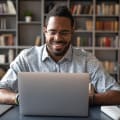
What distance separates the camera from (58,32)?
1.74m

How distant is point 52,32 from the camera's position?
69.1 inches

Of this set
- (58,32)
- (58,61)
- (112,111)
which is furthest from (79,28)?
(112,111)

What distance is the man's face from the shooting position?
172 centimetres

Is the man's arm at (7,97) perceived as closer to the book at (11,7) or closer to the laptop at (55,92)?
the laptop at (55,92)

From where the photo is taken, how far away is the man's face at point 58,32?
5.63 feet

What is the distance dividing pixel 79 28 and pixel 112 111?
4.06 m

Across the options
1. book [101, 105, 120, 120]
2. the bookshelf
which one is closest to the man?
book [101, 105, 120, 120]

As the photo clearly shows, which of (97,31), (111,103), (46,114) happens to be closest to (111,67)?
(97,31)

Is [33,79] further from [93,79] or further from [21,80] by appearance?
[93,79]

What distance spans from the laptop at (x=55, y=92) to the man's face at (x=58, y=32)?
534 millimetres

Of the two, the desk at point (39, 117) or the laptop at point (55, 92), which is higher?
the laptop at point (55, 92)

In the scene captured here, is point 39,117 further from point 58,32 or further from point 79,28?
point 79,28

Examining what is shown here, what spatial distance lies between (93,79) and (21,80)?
73 cm

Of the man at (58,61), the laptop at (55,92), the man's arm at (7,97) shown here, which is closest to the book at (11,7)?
the man at (58,61)
